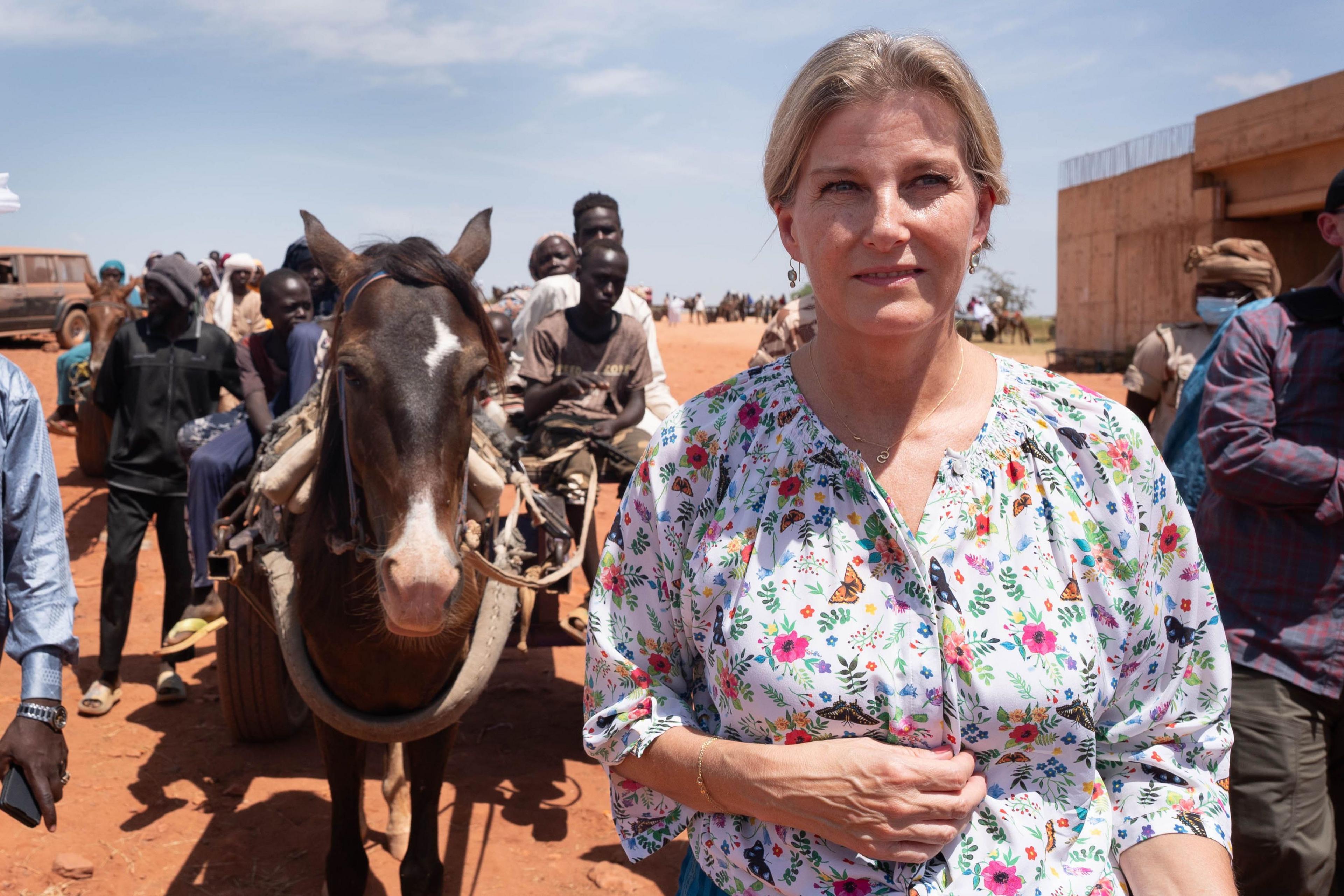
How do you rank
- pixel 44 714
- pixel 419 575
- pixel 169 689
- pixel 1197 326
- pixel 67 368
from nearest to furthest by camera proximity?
pixel 44 714, pixel 419 575, pixel 1197 326, pixel 169 689, pixel 67 368

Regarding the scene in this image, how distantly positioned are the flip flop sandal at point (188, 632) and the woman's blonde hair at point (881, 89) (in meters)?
4.40

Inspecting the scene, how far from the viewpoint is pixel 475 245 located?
3.76 m

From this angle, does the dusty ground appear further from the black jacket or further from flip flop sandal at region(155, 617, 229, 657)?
the black jacket

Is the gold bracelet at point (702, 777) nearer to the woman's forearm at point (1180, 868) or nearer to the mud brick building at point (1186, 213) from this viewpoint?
the woman's forearm at point (1180, 868)

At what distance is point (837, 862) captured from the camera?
1468mm

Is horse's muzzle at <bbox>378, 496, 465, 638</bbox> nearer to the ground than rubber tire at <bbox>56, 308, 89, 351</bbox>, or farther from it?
nearer to the ground

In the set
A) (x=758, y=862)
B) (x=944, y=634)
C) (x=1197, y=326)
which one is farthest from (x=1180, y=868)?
(x=1197, y=326)

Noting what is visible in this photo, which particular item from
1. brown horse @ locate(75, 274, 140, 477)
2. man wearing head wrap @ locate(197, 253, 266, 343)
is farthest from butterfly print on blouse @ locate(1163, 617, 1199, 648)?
man wearing head wrap @ locate(197, 253, 266, 343)

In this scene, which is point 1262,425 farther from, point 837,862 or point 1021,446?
point 837,862

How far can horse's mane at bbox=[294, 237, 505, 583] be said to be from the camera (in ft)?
10.7

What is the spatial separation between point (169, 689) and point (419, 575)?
4.34 metres

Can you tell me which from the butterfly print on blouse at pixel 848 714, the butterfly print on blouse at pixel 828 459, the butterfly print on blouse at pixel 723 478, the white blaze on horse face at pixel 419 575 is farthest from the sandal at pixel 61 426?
the butterfly print on blouse at pixel 848 714

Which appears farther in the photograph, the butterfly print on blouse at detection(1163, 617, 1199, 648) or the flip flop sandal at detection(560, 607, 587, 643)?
the flip flop sandal at detection(560, 607, 587, 643)

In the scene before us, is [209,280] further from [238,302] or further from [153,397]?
[153,397]
